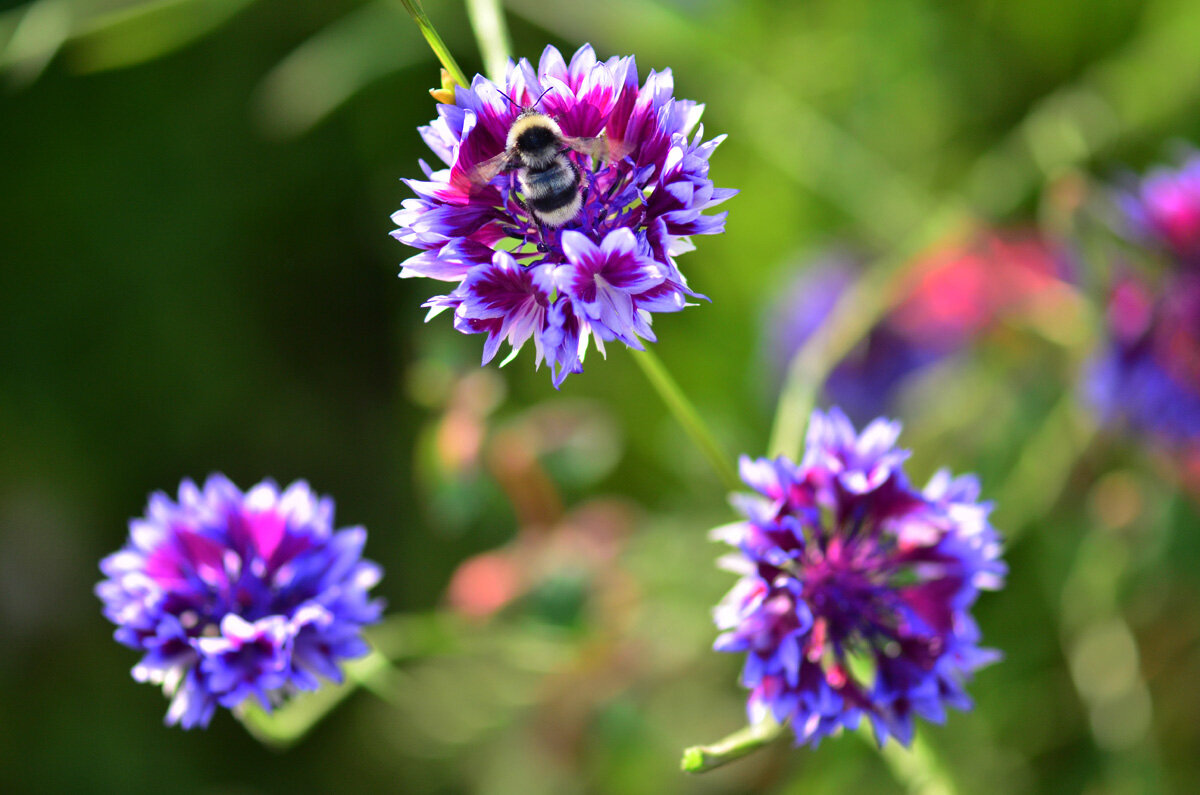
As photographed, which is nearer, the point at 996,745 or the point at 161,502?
the point at 161,502

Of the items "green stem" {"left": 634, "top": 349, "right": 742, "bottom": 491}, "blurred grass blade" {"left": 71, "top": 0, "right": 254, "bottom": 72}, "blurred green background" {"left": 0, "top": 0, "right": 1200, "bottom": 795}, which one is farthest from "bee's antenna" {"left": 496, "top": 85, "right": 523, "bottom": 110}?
"blurred grass blade" {"left": 71, "top": 0, "right": 254, "bottom": 72}

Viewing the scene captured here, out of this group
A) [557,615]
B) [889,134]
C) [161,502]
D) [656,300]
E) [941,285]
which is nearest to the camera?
[656,300]

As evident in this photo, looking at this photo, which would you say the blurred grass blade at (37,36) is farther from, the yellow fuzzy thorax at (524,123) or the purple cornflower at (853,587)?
the purple cornflower at (853,587)

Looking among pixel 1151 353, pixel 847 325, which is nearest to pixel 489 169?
pixel 847 325

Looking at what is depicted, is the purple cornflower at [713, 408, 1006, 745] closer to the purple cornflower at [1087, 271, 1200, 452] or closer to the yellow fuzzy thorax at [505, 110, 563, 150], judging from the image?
the yellow fuzzy thorax at [505, 110, 563, 150]

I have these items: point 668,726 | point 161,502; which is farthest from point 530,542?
point 161,502

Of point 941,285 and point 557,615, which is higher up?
point 941,285

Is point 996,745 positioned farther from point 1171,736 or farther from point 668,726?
point 668,726
